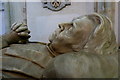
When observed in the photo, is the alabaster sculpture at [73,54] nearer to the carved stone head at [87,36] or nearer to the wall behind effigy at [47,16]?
the carved stone head at [87,36]

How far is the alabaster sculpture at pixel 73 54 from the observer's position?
0.37m

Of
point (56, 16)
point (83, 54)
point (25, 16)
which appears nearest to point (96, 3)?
point (56, 16)

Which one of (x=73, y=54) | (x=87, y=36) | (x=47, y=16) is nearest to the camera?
(x=73, y=54)

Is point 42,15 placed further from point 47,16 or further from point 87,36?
point 87,36

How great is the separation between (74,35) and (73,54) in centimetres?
17

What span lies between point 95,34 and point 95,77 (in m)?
0.18

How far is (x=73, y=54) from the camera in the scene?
1.31ft

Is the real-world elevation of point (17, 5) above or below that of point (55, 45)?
above

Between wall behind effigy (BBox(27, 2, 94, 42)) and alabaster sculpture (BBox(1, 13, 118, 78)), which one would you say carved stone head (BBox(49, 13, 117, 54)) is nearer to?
alabaster sculpture (BBox(1, 13, 118, 78))

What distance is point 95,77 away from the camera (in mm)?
368

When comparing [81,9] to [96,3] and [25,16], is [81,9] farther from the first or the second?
[25,16]

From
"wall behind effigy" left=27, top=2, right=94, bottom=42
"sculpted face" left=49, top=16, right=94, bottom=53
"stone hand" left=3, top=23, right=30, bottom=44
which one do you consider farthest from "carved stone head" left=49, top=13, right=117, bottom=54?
"wall behind effigy" left=27, top=2, right=94, bottom=42

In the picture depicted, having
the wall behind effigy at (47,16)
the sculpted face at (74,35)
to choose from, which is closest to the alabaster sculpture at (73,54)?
the sculpted face at (74,35)

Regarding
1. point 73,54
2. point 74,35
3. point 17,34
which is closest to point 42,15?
point 17,34
